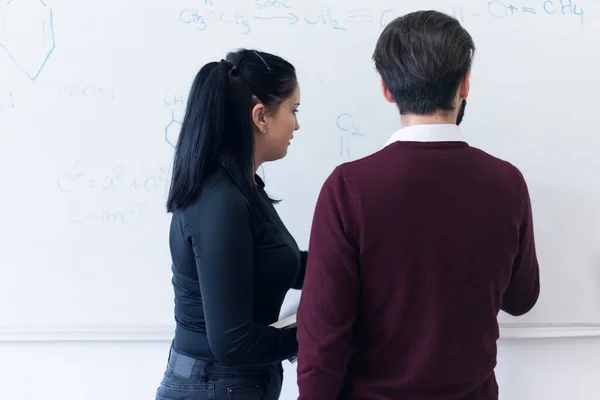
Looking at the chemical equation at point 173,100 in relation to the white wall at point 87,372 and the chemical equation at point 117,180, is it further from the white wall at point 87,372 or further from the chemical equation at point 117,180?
the white wall at point 87,372

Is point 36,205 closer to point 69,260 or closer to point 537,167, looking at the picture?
point 69,260

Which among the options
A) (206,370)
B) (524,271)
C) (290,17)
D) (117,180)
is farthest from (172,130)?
(524,271)

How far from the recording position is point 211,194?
37.1 inches

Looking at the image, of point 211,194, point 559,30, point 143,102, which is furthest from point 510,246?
point 143,102

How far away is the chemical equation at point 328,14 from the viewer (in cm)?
129

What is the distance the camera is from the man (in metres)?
0.79

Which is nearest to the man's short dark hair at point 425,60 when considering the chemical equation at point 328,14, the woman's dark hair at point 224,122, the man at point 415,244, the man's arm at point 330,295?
the man at point 415,244

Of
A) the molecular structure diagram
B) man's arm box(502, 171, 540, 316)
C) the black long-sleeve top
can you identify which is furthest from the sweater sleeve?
the molecular structure diagram

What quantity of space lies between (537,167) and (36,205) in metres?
1.28

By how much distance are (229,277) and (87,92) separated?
77 cm

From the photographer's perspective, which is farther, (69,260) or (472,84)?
(69,260)

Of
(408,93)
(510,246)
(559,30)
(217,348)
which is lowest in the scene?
(217,348)

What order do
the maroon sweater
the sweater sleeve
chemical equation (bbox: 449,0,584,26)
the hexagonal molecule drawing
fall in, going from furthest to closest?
the hexagonal molecule drawing → chemical equation (bbox: 449,0,584,26) → the sweater sleeve → the maroon sweater

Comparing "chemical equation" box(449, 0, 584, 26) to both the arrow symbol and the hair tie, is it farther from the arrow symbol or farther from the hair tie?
the hair tie
